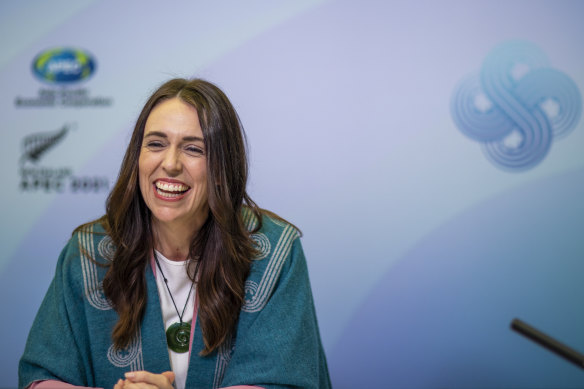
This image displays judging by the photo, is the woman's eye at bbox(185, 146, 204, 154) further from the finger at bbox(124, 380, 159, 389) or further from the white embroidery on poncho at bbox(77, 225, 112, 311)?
the finger at bbox(124, 380, 159, 389)

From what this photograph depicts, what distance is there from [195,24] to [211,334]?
177 cm

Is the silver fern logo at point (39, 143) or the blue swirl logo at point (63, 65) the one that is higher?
the blue swirl logo at point (63, 65)

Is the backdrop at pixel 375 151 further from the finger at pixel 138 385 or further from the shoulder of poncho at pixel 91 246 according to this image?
the finger at pixel 138 385

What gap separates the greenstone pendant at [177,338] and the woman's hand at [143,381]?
0.65ft

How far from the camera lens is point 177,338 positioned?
150cm

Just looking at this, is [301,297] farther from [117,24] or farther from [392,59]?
[117,24]

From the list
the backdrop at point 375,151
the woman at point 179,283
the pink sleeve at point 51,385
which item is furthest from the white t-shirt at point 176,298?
the backdrop at point 375,151

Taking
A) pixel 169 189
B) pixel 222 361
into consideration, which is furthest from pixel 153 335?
pixel 169 189

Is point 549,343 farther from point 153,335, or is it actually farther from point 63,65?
point 63,65

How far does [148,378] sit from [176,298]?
1.06 feet

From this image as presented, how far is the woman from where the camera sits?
1.40 meters

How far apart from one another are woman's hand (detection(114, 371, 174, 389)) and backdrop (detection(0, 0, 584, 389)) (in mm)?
1360

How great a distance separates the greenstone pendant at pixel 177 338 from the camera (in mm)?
1498

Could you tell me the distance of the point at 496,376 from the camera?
246 cm
